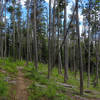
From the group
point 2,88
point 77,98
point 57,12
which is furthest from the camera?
point 57,12

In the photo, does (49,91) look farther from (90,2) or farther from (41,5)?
(41,5)

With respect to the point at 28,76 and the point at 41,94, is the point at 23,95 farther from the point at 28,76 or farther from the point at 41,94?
the point at 28,76

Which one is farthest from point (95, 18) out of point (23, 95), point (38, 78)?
point (23, 95)

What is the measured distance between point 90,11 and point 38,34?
11730mm

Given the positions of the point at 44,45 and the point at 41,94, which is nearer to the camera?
the point at 41,94

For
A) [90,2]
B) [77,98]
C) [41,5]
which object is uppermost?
[41,5]

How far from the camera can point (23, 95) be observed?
238 inches

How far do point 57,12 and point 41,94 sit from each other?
43.5ft

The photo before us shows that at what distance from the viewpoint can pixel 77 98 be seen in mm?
7777

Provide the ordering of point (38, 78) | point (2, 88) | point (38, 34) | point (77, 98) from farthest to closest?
point (38, 34), point (38, 78), point (77, 98), point (2, 88)

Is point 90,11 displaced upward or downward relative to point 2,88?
upward

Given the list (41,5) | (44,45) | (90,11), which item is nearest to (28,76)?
(90,11)

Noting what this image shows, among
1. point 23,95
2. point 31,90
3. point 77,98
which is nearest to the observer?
point 23,95

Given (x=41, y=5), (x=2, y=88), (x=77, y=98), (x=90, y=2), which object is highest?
(x=41, y=5)
